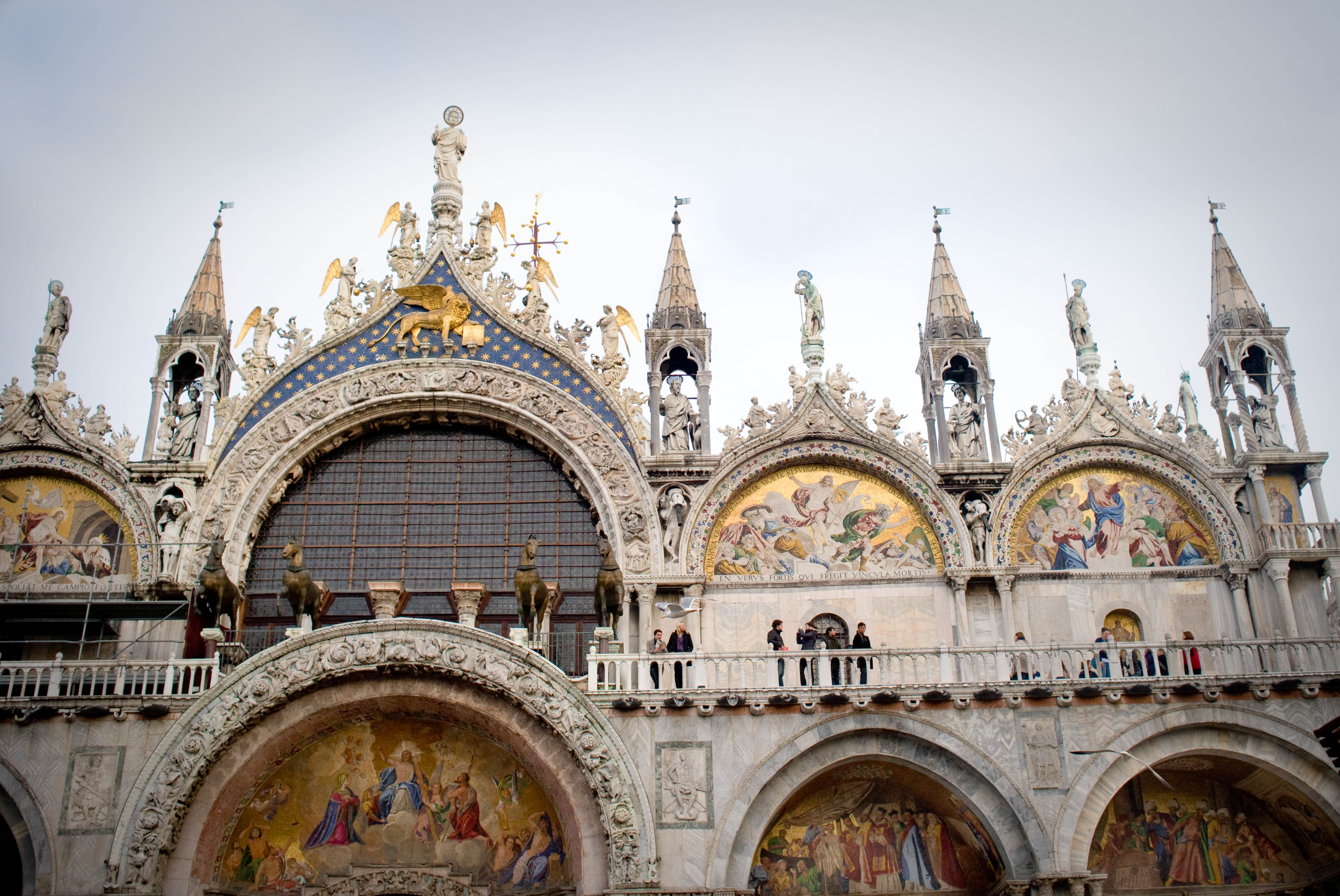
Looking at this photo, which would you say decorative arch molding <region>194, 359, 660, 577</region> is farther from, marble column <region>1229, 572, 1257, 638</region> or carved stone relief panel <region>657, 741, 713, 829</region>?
marble column <region>1229, 572, 1257, 638</region>

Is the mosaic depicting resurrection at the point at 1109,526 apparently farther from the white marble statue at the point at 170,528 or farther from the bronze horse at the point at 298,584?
the white marble statue at the point at 170,528

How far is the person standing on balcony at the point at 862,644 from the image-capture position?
20.4 m

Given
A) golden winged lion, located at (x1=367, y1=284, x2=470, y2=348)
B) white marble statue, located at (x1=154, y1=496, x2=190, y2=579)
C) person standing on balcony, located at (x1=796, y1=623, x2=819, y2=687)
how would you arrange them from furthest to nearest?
golden winged lion, located at (x1=367, y1=284, x2=470, y2=348) → white marble statue, located at (x1=154, y1=496, x2=190, y2=579) → person standing on balcony, located at (x1=796, y1=623, x2=819, y2=687)

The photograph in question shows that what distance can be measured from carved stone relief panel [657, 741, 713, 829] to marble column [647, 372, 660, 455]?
5649 mm

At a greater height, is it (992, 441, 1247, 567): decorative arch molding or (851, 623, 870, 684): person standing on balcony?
(992, 441, 1247, 567): decorative arch molding

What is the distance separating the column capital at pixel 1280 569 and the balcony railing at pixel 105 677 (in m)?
16.1

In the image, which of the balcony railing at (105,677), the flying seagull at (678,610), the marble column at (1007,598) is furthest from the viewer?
the marble column at (1007,598)

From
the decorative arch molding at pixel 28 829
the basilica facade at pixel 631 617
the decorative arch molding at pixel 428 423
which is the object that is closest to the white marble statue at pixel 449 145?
the basilica facade at pixel 631 617

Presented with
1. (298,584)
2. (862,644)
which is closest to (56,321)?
(298,584)

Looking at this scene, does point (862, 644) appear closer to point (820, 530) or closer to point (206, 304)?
point (820, 530)

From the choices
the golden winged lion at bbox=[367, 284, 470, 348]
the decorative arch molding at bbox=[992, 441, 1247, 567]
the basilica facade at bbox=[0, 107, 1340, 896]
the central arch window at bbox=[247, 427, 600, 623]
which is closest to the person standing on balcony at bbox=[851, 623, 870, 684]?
the basilica facade at bbox=[0, 107, 1340, 896]

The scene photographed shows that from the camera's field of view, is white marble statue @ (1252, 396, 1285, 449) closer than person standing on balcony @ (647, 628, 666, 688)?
No

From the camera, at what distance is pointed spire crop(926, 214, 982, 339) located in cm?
2400

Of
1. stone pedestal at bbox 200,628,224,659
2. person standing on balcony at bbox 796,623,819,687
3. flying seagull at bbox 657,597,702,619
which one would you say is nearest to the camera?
stone pedestal at bbox 200,628,224,659
